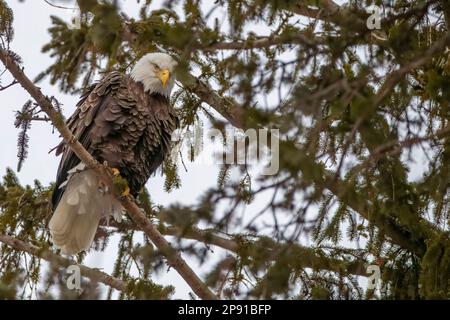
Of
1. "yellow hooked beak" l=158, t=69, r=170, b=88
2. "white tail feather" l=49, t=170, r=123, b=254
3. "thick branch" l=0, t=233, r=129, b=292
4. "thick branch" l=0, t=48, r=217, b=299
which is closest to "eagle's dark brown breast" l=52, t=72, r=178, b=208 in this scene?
"white tail feather" l=49, t=170, r=123, b=254

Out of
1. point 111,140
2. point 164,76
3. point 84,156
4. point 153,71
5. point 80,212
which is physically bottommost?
point 84,156

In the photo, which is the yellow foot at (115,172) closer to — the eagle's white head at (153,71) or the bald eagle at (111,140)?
the bald eagle at (111,140)

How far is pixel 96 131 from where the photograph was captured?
242 inches

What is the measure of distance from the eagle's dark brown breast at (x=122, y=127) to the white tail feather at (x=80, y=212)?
0.13m

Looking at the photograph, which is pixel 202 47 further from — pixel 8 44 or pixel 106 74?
pixel 106 74

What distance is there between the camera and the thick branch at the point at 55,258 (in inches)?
182

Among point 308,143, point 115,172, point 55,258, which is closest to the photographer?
point 308,143

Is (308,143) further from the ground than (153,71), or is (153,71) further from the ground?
(153,71)

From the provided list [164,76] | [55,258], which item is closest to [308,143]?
[55,258]

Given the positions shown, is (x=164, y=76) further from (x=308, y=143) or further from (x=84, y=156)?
(x=308, y=143)

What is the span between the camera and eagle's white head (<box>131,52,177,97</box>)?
252 inches

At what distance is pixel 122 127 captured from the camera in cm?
623

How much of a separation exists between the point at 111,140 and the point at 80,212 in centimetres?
69

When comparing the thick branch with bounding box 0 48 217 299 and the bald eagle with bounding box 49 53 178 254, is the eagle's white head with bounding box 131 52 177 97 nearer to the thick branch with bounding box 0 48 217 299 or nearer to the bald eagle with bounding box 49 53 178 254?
the bald eagle with bounding box 49 53 178 254
